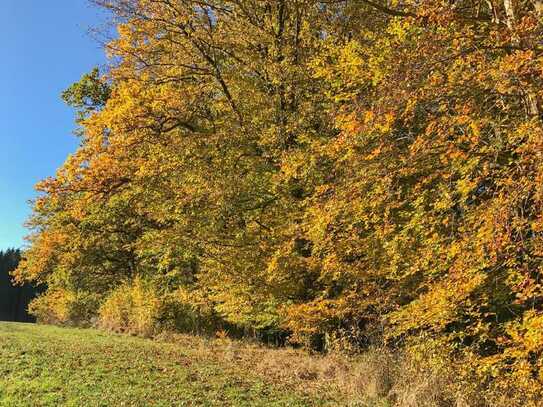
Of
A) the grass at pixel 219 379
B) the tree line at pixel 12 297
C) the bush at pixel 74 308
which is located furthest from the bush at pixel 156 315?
the tree line at pixel 12 297

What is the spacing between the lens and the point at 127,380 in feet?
33.2

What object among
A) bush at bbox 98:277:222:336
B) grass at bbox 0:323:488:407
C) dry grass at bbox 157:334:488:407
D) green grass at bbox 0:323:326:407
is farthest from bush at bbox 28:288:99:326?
dry grass at bbox 157:334:488:407

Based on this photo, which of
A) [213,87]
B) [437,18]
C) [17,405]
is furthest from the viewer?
[213,87]

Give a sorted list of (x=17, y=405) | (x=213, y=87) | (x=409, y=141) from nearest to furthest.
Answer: (x=17, y=405) → (x=409, y=141) → (x=213, y=87)

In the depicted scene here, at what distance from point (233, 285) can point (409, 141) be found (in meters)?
6.85

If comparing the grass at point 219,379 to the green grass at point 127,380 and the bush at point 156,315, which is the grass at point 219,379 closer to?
the green grass at point 127,380

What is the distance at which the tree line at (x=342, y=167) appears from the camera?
24.5 feet

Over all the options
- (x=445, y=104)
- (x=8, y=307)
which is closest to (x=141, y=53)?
(x=445, y=104)

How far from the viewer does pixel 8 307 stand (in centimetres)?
9775

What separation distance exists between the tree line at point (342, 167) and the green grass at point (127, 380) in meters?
2.37

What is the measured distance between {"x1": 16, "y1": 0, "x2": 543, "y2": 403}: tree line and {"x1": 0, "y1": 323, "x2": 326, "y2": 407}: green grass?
7.76 ft

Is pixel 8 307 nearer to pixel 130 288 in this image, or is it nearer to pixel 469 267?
pixel 130 288

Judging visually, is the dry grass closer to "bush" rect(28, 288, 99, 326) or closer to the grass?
the grass

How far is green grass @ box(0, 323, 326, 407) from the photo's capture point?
8750 millimetres
